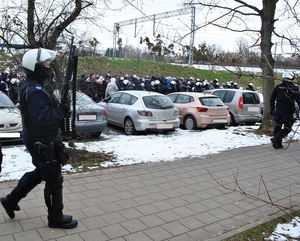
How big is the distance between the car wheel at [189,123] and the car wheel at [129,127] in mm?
2375

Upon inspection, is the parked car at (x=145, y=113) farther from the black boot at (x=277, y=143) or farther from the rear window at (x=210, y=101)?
the black boot at (x=277, y=143)

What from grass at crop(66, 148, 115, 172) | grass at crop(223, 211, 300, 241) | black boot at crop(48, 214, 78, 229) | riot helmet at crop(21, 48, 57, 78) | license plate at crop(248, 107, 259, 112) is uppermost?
riot helmet at crop(21, 48, 57, 78)

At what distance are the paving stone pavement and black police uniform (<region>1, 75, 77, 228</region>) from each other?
0.22 meters

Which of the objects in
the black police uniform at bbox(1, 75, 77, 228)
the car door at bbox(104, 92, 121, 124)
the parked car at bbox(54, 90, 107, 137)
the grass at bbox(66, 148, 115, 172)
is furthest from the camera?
the car door at bbox(104, 92, 121, 124)

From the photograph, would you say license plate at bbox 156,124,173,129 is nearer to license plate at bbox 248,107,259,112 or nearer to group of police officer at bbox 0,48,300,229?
license plate at bbox 248,107,259,112

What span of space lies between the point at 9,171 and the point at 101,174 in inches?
60.8

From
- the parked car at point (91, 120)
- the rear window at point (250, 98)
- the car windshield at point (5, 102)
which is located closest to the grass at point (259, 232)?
the parked car at point (91, 120)

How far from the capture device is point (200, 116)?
11.9 meters

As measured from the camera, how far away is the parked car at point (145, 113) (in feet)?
34.9

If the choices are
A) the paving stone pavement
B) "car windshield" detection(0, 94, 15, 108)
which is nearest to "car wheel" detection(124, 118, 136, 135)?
"car windshield" detection(0, 94, 15, 108)

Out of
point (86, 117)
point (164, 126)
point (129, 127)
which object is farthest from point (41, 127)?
point (129, 127)

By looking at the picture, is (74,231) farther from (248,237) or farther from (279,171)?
(279,171)

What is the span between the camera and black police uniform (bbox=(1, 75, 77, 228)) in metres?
3.40

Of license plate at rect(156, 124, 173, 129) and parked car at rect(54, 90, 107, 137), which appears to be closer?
parked car at rect(54, 90, 107, 137)
